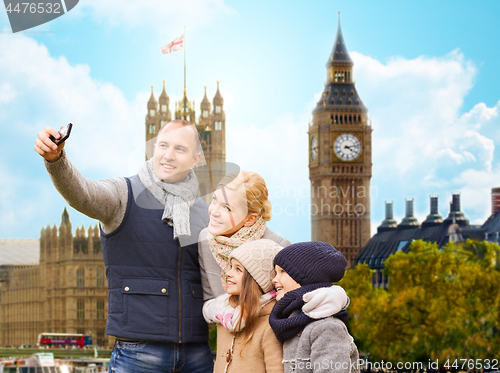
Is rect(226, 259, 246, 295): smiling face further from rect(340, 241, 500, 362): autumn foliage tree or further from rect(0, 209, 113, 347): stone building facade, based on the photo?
rect(0, 209, 113, 347): stone building facade

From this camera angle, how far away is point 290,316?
3752mm

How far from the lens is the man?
4074mm

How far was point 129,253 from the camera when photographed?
4.11 m

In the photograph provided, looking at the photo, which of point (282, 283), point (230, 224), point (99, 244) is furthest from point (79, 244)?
point (282, 283)

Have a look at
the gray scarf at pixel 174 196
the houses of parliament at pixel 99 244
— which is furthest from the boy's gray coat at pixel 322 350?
the houses of parliament at pixel 99 244

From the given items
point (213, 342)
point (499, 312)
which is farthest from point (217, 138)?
point (499, 312)

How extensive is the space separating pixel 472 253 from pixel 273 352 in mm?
22785

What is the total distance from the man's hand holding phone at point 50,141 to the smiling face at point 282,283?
4.10 ft

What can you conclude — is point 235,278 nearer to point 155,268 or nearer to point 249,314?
point 249,314

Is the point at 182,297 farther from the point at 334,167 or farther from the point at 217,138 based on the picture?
the point at 334,167

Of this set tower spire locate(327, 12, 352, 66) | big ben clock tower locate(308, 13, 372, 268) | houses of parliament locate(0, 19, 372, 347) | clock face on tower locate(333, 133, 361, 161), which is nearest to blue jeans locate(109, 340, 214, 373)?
houses of parliament locate(0, 19, 372, 347)

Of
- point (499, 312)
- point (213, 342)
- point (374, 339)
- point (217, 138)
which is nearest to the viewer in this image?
point (499, 312)

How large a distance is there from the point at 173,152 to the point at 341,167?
70379mm

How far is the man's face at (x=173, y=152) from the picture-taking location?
13.8 ft
